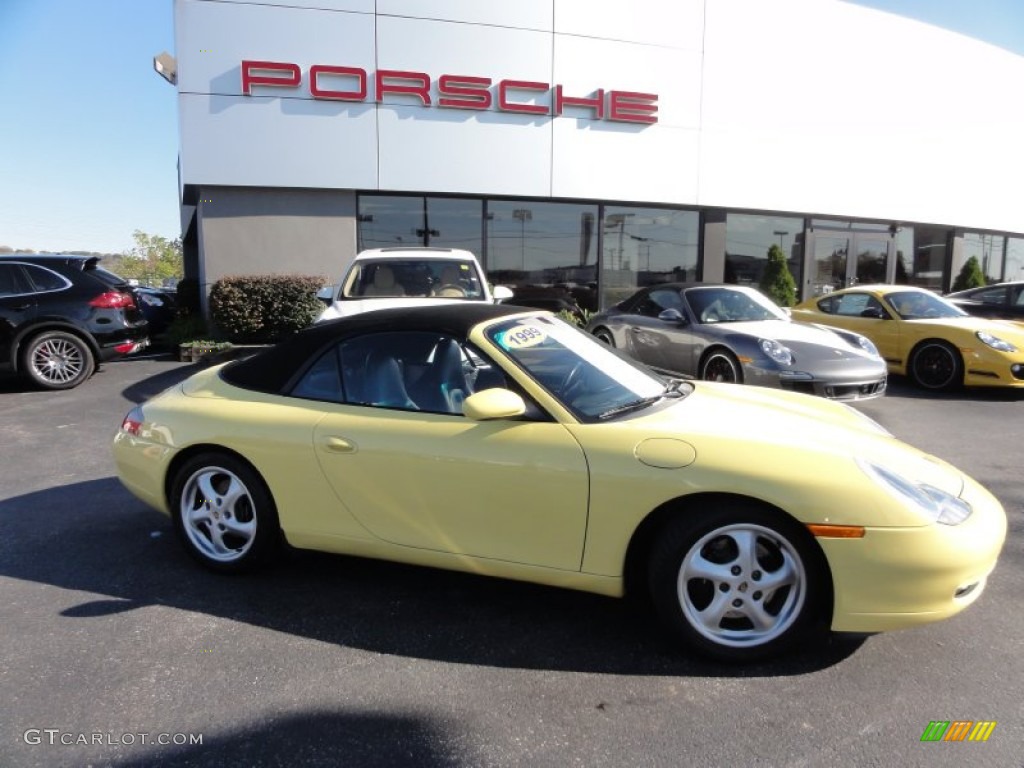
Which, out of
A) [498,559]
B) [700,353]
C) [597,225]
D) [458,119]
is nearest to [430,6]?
[458,119]

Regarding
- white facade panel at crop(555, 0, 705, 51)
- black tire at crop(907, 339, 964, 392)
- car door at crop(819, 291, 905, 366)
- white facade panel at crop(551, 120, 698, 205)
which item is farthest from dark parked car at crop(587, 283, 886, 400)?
white facade panel at crop(555, 0, 705, 51)

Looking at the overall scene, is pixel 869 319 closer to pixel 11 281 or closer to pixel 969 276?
pixel 11 281

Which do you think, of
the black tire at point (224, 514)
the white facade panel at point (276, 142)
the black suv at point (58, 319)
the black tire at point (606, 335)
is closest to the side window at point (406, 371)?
the black tire at point (224, 514)

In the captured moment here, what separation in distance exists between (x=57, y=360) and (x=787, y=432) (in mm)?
8906

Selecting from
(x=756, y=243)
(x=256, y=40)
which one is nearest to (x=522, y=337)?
(x=256, y=40)

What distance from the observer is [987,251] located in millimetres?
19500

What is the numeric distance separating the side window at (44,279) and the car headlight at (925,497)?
9344mm

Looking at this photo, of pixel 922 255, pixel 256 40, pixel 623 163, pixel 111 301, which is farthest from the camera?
pixel 922 255

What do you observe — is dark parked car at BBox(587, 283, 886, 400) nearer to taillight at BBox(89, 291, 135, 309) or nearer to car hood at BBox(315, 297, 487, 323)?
car hood at BBox(315, 297, 487, 323)

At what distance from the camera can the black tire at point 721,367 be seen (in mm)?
7148

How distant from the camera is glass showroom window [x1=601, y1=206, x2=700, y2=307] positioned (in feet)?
46.3

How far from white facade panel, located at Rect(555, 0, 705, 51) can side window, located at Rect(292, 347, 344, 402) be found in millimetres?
11434

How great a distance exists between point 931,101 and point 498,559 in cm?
1774

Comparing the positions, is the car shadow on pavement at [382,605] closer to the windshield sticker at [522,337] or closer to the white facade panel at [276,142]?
the windshield sticker at [522,337]
